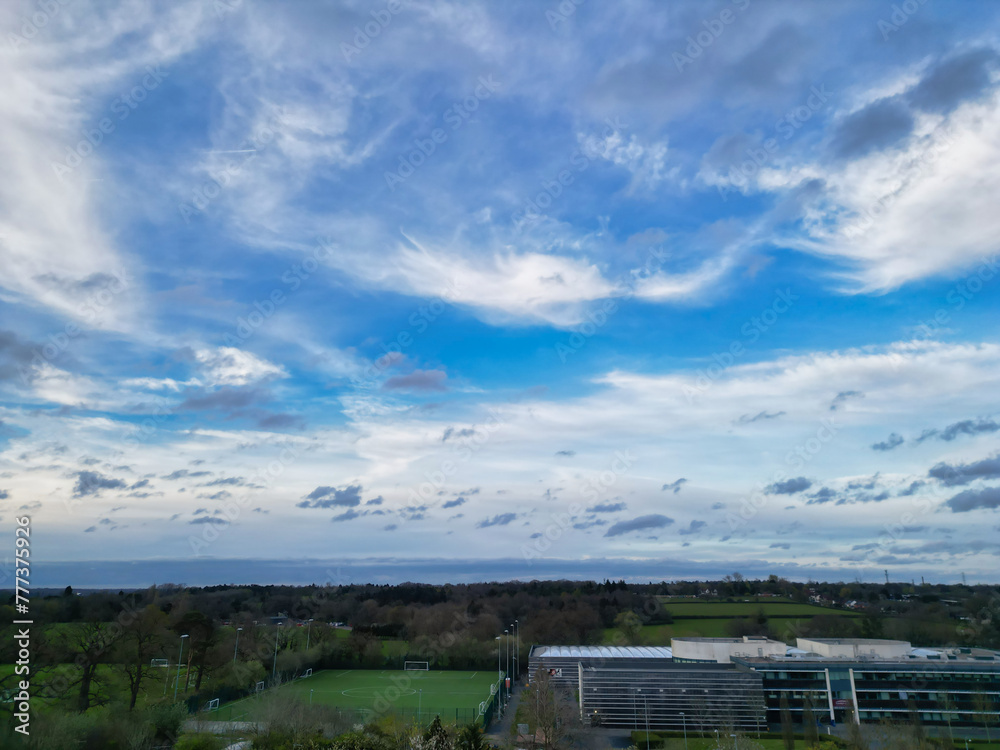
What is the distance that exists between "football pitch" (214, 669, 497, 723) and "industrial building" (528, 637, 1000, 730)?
11262mm

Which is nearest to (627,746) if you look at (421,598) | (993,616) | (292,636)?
(292,636)

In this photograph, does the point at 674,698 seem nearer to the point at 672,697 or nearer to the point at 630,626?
the point at 672,697

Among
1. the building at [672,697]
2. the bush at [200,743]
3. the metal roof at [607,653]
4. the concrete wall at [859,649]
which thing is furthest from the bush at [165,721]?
the concrete wall at [859,649]

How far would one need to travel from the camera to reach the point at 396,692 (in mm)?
61750

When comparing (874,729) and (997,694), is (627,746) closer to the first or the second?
(874,729)

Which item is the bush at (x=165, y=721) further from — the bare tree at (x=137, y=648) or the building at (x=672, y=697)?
the building at (x=672, y=697)

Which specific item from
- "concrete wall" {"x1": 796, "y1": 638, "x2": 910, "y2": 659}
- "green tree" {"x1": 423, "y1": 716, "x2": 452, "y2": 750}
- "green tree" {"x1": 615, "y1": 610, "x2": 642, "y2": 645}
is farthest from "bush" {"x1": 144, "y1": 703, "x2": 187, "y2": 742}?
"green tree" {"x1": 615, "y1": 610, "x2": 642, "y2": 645}

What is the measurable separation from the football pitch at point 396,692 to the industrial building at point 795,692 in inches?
443

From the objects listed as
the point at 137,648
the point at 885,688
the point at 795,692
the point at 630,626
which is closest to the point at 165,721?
the point at 137,648

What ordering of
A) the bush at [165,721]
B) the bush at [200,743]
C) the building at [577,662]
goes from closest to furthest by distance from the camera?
the bush at [200,743]
the bush at [165,721]
the building at [577,662]

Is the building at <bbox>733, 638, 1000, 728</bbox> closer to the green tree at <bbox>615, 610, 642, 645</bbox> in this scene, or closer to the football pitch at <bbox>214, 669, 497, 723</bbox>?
the football pitch at <bbox>214, 669, 497, 723</bbox>

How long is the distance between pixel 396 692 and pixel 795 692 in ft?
121

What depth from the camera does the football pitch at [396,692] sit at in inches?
1901

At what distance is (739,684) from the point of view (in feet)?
146
